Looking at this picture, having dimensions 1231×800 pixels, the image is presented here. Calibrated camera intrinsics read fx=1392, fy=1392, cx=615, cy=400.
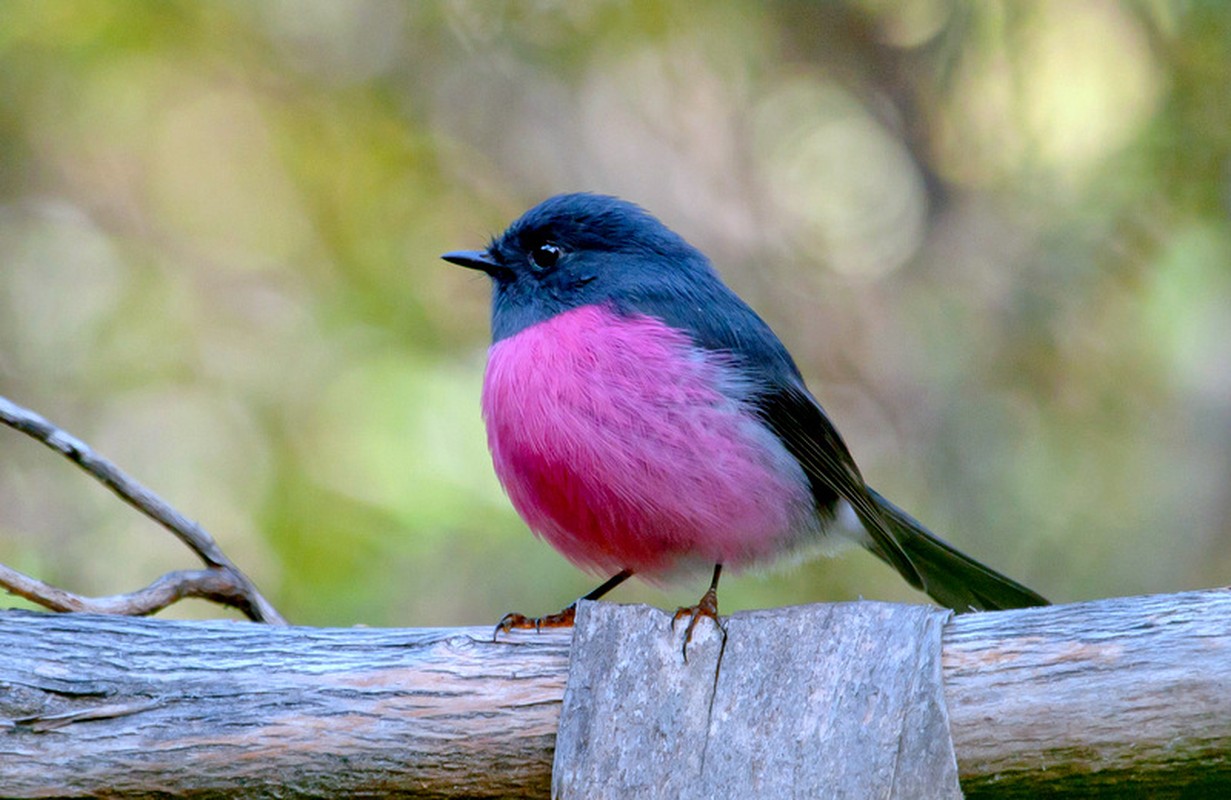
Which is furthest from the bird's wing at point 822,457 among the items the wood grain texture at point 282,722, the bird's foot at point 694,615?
the wood grain texture at point 282,722

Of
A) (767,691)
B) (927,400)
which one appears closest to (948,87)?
(927,400)

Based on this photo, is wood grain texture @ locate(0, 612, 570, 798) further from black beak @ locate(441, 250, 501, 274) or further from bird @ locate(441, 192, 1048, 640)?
black beak @ locate(441, 250, 501, 274)

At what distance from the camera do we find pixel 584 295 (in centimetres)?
420

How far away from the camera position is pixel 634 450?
3605mm

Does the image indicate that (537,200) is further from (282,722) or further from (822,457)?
(282,722)

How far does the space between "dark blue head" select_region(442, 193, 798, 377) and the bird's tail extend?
62 cm

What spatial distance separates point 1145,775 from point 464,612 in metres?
4.69

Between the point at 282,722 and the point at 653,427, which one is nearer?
the point at 282,722

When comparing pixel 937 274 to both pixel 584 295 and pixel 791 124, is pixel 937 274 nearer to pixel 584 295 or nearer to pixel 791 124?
pixel 791 124

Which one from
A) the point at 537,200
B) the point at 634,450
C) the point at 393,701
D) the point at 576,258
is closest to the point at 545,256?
the point at 576,258

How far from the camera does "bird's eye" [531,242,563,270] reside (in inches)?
172

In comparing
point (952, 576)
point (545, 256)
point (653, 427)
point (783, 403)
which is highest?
point (545, 256)

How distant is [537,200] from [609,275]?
11.8ft

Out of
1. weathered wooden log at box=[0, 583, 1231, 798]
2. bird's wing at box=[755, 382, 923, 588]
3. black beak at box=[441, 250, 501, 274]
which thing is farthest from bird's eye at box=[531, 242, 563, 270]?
weathered wooden log at box=[0, 583, 1231, 798]
